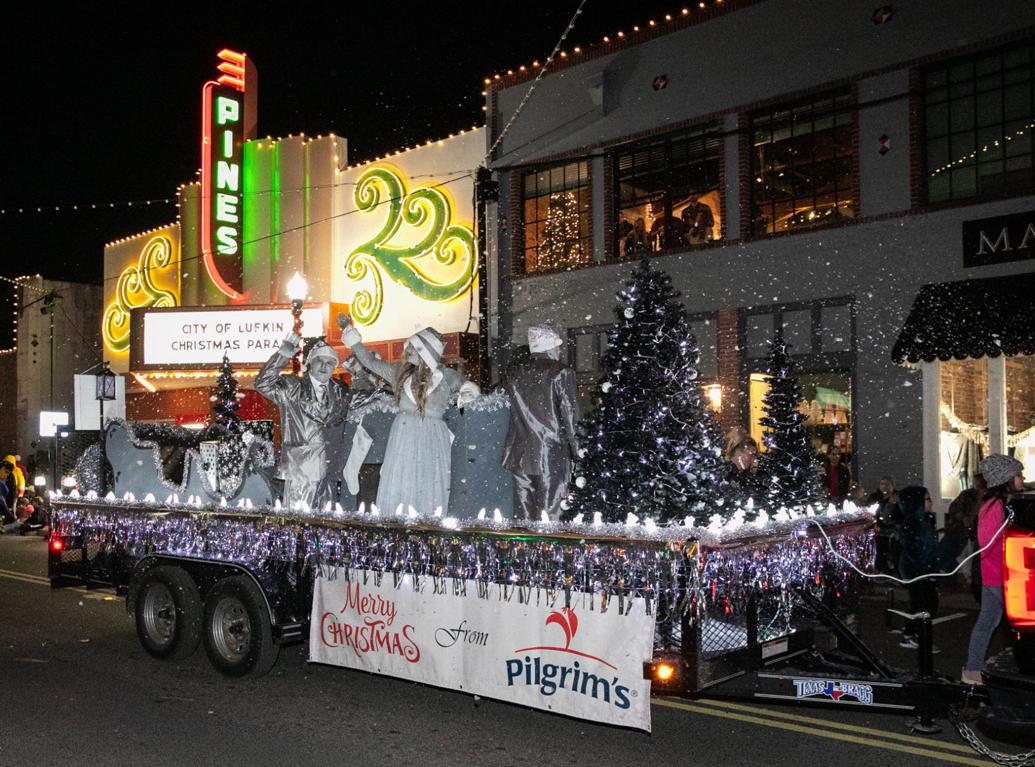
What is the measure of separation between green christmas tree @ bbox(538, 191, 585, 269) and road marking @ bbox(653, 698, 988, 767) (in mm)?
12883

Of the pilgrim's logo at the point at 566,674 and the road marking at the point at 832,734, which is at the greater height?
the pilgrim's logo at the point at 566,674

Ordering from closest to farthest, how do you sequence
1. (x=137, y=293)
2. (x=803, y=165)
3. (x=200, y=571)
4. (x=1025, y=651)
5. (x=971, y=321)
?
1. (x=1025, y=651)
2. (x=200, y=571)
3. (x=971, y=321)
4. (x=803, y=165)
5. (x=137, y=293)

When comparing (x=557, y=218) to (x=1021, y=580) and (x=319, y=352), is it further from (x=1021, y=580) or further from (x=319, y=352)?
(x=1021, y=580)

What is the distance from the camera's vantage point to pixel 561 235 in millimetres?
19281

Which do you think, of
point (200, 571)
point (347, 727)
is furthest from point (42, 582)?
point (347, 727)

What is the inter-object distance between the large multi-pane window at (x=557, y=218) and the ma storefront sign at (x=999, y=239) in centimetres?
674

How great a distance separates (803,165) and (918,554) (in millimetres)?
8802

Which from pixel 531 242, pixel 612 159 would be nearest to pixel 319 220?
pixel 531 242

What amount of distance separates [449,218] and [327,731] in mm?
15503

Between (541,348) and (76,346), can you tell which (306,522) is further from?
(76,346)

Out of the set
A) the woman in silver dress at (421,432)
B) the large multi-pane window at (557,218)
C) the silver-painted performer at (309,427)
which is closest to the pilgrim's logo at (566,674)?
the woman in silver dress at (421,432)

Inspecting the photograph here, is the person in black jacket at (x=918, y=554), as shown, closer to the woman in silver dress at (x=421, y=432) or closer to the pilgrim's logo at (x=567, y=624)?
the woman in silver dress at (x=421, y=432)

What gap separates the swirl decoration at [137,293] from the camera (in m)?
26.1

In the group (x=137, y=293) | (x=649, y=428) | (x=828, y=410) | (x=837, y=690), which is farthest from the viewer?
(x=137, y=293)
